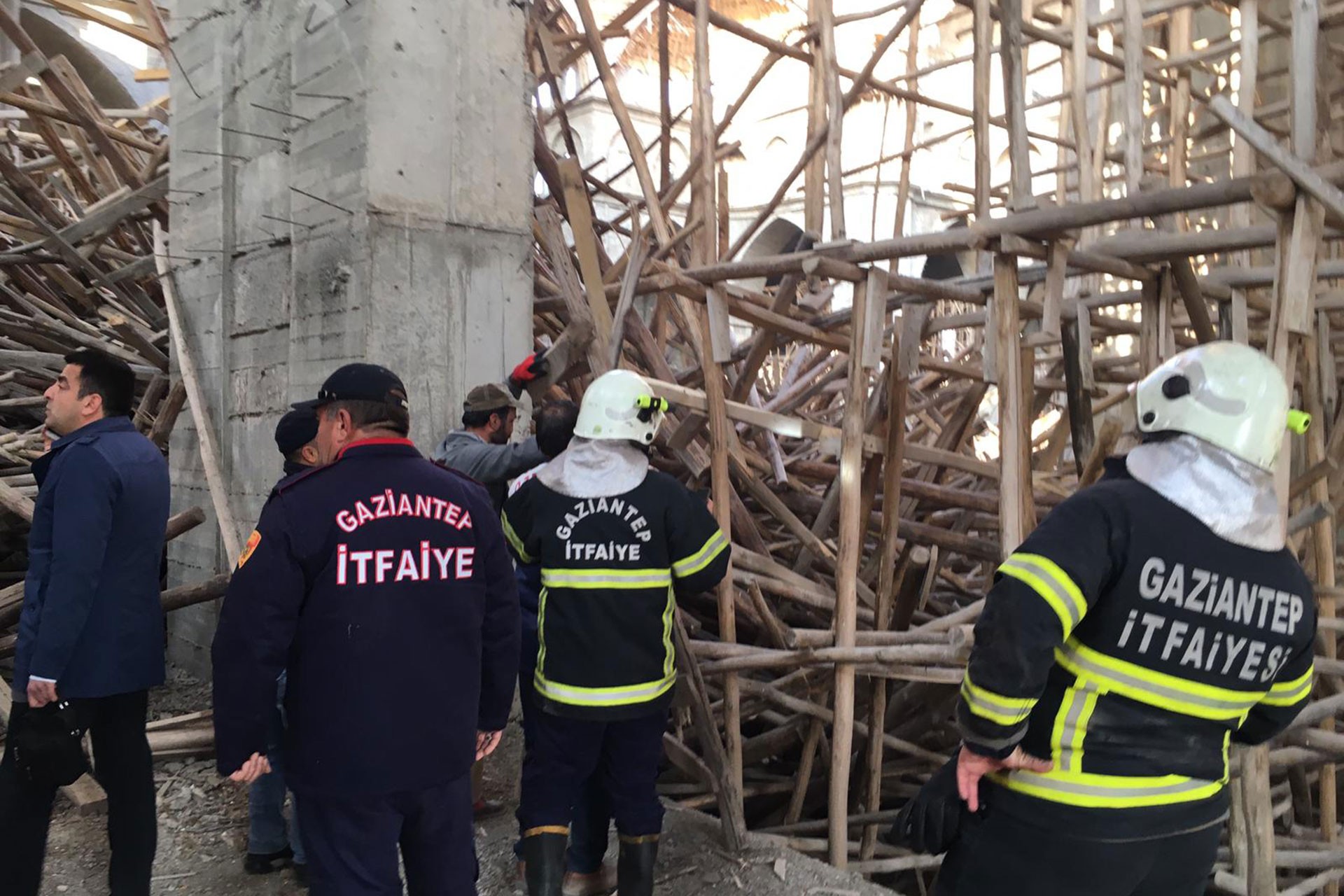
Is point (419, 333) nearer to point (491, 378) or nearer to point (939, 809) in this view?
point (491, 378)

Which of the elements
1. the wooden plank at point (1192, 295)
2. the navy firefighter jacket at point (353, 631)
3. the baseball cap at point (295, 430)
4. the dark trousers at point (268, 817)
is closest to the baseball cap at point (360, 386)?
the navy firefighter jacket at point (353, 631)

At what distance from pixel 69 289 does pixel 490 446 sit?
20.0 feet

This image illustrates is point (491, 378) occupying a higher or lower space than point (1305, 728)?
higher

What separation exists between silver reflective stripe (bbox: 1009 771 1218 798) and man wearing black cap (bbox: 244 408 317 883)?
8.30 feet

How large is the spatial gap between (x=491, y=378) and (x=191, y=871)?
2.34 meters

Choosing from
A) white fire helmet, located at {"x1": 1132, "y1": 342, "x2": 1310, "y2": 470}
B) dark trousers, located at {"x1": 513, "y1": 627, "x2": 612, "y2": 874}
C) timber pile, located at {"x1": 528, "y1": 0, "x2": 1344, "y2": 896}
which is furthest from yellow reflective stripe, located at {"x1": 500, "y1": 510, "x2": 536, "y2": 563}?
white fire helmet, located at {"x1": 1132, "y1": 342, "x2": 1310, "y2": 470}

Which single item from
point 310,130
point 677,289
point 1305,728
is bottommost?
point 1305,728

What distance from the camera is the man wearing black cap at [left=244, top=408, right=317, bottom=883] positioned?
10.7 feet

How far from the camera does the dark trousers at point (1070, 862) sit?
2057 mm

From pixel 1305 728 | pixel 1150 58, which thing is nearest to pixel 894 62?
pixel 1150 58

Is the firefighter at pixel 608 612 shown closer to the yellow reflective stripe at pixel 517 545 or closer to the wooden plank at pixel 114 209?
the yellow reflective stripe at pixel 517 545

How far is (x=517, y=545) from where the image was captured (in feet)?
10.9

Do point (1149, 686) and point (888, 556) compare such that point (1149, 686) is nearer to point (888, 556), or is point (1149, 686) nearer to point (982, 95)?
point (888, 556)

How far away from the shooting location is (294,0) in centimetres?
450
